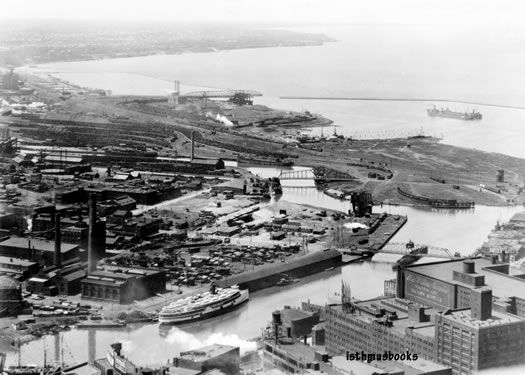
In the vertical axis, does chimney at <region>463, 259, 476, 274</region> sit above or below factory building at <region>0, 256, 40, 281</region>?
above

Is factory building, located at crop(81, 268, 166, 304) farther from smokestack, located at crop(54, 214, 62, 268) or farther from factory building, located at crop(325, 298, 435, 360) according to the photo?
factory building, located at crop(325, 298, 435, 360)

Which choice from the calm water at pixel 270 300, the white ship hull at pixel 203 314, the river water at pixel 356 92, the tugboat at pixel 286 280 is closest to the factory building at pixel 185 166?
the river water at pixel 356 92

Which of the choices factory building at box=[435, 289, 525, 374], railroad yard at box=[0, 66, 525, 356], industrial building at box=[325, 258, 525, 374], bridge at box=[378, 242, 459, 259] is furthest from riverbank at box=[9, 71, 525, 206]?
factory building at box=[435, 289, 525, 374]

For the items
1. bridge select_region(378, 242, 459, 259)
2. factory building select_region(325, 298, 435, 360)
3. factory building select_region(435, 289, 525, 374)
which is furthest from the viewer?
bridge select_region(378, 242, 459, 259)

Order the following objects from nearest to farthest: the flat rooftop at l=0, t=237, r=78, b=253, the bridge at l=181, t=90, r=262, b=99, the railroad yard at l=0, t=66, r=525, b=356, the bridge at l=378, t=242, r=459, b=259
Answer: the railroad yard at l=0, t=66, r=525, b=356 < the flat rooftop at l=0, t=237, r=78, b=253 < the bridge at l=378, t=242, r=459, b=259 < the bridge at l=181, t=90, r=262, b=99

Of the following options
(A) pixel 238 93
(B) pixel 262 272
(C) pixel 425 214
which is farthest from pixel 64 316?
(A) pixel 238 93

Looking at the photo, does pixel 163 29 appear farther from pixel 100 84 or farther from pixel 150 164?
pixel 150 164

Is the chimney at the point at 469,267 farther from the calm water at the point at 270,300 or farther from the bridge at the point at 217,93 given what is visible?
the bridge at the point at 217,93
